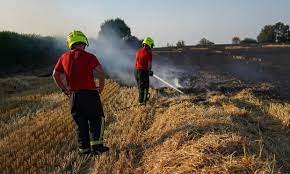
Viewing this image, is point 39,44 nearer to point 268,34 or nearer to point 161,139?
point 161,139

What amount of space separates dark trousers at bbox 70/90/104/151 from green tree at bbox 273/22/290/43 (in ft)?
230

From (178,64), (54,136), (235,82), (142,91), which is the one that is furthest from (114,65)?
(54,136)

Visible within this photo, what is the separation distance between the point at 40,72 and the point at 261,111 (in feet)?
67.2

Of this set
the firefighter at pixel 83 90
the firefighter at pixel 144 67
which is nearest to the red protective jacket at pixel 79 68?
the firefighter at pixel 83 90

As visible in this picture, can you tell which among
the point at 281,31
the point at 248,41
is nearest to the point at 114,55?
the point at 281,31

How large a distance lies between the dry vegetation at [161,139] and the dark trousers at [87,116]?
28 centimetres

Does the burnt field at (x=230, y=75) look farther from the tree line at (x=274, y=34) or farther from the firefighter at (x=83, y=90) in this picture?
the tree line at (x=274, y=34)

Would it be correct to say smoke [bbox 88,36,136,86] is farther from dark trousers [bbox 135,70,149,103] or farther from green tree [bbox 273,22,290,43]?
green tree [bbox 273,22,290,43]

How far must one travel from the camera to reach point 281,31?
77312mm

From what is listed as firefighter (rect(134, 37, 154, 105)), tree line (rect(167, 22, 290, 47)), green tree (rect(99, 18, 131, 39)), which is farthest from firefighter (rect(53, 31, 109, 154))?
tree line (rect(167, 22, 290, 47))

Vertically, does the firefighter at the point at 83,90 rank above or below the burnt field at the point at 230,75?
above

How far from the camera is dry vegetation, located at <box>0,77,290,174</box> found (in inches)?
277

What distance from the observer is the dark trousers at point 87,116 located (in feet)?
28.0

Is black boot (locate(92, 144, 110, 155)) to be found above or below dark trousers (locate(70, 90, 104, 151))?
below
